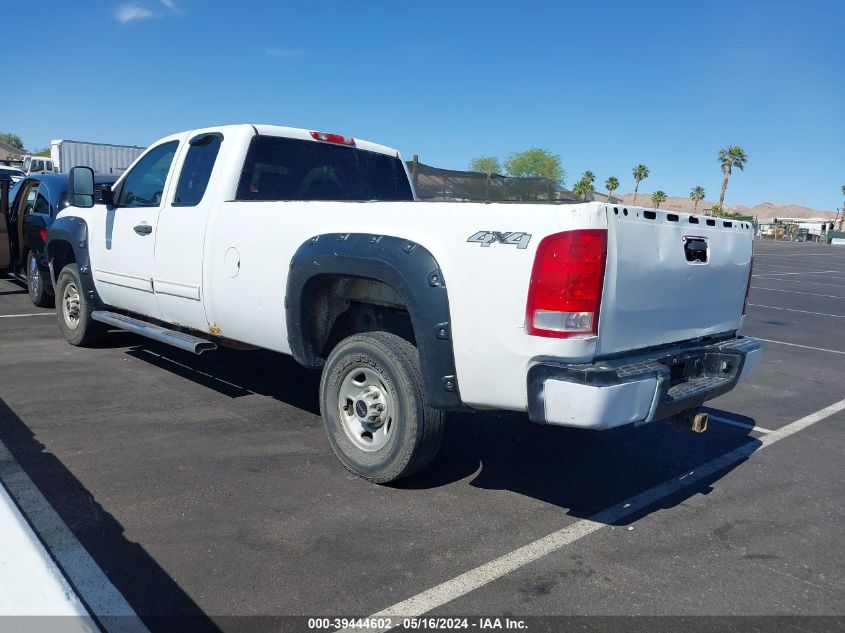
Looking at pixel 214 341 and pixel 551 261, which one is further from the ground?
pixel 551 261

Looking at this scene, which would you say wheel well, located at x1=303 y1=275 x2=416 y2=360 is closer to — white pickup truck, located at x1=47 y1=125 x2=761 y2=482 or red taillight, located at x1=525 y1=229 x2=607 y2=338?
white pickup truck, located at x1=47 y1=125 x2=761 y2=482

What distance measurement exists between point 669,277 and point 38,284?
9025mm

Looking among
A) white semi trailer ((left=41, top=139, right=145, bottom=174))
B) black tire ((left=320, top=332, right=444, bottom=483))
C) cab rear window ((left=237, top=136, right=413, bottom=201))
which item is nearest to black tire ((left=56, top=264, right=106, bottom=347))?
cab rear window ((left=237, top=136, right=413, bottom=201))

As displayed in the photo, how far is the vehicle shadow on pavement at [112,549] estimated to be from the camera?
276 cm

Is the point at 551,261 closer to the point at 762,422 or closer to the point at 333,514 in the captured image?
the point at 333,514

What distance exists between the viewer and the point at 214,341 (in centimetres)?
537

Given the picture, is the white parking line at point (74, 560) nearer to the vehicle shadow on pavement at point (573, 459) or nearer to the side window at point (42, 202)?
the vehicle shadow on pavement at point (573, 459)

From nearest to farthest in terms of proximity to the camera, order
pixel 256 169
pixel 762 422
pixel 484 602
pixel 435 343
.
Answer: pixel 484 602
pixel 435 343
pixel 256 169
pixel 762 422

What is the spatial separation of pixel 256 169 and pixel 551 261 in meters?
3.00

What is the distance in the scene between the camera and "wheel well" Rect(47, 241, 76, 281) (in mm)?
7363

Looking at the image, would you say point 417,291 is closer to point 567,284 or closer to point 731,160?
point 567,284

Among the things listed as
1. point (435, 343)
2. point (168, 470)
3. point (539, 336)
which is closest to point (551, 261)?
point (539, 336)

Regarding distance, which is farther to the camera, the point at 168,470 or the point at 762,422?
the point at 762,422

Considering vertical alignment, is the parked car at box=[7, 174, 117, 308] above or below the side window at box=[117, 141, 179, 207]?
below
